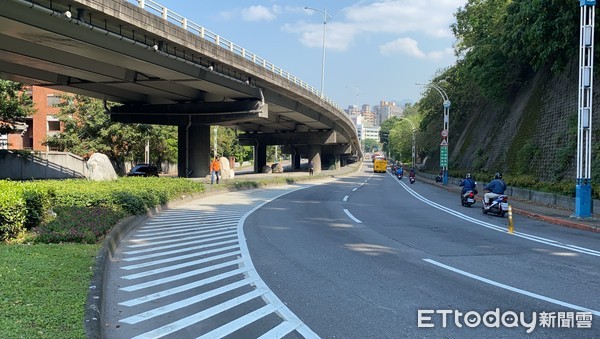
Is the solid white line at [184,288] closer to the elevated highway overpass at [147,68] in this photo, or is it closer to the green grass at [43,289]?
the green grass at [43,289]

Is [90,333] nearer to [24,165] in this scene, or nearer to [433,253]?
[433,253]

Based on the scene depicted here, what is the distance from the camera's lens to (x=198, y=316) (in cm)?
555

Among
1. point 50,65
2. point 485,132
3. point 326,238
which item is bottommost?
point 326,238

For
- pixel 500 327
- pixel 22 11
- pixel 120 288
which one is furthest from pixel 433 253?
pixel 22 11

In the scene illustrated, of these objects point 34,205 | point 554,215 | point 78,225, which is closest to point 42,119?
point 34,205

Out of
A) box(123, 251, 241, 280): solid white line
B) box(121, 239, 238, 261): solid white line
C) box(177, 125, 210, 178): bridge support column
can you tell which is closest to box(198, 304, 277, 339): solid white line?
box(123, 251, 241, 280): solid white line

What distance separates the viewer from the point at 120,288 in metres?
6.83

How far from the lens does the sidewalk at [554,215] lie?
14.0m

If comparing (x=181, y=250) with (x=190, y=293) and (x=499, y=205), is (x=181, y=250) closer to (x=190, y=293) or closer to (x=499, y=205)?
(x=190, y=293)

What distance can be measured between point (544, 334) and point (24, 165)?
40029mm

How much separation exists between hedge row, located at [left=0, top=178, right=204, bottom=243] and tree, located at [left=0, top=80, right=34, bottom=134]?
73.6ft

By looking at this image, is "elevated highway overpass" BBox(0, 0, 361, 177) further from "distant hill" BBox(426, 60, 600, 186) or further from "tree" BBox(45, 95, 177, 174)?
"distant hill" BBox(426, 60, 600, 186)

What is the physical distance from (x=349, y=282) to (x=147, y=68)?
21502 mm

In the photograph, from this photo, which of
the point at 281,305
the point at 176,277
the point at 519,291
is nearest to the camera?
the point at 281,305
